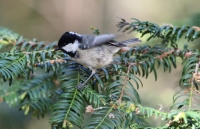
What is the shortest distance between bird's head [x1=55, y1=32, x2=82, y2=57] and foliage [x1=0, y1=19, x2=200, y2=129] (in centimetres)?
3

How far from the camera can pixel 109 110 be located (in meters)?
0.69

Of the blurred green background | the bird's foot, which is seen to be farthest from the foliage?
the blurred green background

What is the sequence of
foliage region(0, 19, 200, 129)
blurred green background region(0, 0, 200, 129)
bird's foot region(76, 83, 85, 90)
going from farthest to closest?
blurred green background region(0, 0, 200, 129)
bird's foot region(76, 83, 85, 90)
foliage region(0, 19, 200, 129)

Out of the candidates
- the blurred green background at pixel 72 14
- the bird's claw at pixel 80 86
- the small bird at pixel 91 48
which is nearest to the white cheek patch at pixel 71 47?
the small bird at pixel 91 48

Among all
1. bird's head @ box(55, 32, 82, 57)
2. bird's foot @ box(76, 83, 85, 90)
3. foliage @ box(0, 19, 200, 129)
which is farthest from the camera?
bird's head @ box(55, 32, 82, 57)

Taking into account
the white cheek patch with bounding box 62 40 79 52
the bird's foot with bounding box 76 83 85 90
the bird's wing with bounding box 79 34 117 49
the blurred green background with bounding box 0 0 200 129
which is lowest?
the bird's foot with bounding box 76 83 85 90

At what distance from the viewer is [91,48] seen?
1135 millimetres

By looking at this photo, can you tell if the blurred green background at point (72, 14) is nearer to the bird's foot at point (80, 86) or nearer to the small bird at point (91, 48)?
the small bird at point (91, 48)

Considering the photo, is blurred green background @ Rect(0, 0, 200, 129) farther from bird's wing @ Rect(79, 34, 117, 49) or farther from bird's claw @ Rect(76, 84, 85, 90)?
bird's claw @ Rect(76, 84, 85, 90)

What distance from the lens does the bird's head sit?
101 cm

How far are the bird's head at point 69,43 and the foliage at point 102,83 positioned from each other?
30 millimetres

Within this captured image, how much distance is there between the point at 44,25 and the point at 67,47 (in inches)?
65.3

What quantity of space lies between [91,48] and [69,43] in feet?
0.32

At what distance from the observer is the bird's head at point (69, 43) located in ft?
3.32
